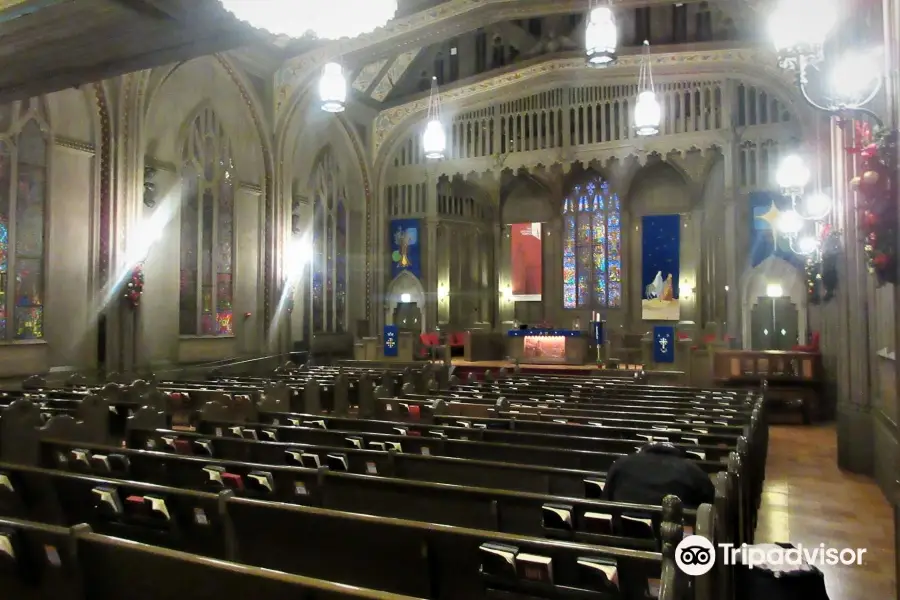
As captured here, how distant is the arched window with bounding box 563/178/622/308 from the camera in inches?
719

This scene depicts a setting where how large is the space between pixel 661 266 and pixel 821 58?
1278cm

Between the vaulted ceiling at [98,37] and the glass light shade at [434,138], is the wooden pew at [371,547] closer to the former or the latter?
the vaulted ceiling at [98,37]

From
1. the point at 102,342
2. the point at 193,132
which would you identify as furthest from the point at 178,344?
the point at 193,132

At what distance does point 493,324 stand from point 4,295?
40.6ft

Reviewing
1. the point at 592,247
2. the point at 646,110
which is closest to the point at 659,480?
the point at 646,110

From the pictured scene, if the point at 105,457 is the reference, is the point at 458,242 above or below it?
above

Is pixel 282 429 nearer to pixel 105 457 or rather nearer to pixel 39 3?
pixel 105 457

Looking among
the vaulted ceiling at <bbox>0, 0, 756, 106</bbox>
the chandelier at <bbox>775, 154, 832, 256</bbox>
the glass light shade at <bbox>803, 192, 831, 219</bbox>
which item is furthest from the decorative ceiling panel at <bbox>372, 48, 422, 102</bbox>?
the vaulted ceiling at <bbox>0, 0, 756, 106</bbox>

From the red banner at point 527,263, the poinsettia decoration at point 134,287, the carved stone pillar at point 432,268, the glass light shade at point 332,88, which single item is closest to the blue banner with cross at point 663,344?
the red banner at point 527,263

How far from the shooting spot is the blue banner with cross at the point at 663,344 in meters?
12.6

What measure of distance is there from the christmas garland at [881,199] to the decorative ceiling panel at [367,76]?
46.9 ft

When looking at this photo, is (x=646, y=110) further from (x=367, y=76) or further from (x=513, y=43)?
(x=367, y=76)

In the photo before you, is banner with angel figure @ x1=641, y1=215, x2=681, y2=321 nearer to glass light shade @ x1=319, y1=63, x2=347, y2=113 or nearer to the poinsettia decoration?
glass light shade @ x1=319, y1=63, x2=347, y2=113

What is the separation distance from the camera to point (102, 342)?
10789mm
